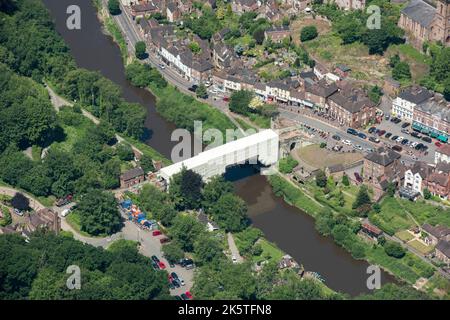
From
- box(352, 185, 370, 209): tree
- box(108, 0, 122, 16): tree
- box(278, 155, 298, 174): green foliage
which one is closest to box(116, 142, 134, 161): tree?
box(278, 155, 298, 174): green foliage

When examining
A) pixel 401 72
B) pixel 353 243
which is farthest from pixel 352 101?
pixel 353 243

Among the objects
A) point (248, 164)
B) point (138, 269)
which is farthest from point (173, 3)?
point (138, 269)

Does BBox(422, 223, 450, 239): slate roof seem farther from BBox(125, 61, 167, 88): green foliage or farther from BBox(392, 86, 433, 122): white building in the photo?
BBox(125, 61, 167, 88): green foliage

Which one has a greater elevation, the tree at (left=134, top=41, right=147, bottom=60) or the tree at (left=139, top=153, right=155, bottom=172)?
the tree at (left=134, top=41, right=147, bottom=60)

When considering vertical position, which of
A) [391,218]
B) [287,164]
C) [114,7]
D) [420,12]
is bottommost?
[391,218]

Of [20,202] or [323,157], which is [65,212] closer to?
[20,202]

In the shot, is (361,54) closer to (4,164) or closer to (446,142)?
(446,142)

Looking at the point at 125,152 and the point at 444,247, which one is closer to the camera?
the point at 444,247
